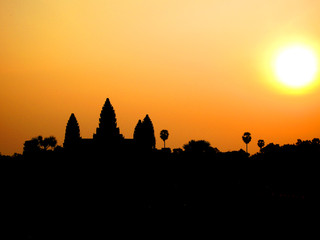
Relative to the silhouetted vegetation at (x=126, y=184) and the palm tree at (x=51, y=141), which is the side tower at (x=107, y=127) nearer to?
the silhouetted vegetation at (x=126, y=184)

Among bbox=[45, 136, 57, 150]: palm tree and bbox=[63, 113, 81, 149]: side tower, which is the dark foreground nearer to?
bbox=[63, 113, 81, 149]: side tower

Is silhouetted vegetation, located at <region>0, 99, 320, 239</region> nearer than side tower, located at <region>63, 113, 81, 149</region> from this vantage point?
Yes

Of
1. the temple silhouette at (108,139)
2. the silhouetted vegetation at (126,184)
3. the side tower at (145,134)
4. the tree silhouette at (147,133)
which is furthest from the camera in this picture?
the tree silhouette at (147,133)

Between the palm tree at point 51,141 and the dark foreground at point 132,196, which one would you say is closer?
the dark foreground at point 132,196

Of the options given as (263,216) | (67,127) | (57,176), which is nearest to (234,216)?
(263,216)

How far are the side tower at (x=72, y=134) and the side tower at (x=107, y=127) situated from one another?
6.04m

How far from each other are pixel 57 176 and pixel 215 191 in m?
29.1

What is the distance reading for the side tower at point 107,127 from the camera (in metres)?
85.2

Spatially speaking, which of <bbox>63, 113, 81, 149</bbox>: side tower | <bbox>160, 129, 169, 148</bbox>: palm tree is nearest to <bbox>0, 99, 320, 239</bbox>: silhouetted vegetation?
<bbox>63, 113, 81, 149</bbox>: side tower

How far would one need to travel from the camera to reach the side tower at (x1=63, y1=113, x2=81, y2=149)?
3516 inches

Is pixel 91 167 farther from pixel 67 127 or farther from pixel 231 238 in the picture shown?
pixel 231 238

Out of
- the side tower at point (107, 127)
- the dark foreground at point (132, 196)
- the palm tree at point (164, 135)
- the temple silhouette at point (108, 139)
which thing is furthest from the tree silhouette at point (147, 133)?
the palm tree at point (164, 135)

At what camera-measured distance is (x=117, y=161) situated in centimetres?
7938

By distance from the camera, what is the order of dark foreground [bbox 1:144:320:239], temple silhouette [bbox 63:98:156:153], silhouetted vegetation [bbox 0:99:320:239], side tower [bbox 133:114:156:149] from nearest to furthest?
dark foreground [bbox 1:144:320:239], silhouetted vegetation [bbox 0:99:320:239], temple silhouette [bbox 63:98:156:153], side tower [bbox 133:114:156:149]
